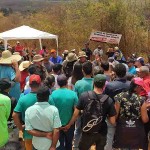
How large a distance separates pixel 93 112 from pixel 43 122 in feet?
2.50

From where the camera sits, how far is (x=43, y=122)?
473cm

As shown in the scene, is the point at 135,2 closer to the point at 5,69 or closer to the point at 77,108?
the point at 5,69

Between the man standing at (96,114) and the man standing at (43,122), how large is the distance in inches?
20.8

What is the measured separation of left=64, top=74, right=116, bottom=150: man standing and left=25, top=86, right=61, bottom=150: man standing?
528mm

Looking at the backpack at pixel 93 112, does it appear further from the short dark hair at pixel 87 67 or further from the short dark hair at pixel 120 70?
the short dark hair at pixel 87 67

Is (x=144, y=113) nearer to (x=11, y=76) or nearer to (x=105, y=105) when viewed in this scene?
(x=105, y=105)

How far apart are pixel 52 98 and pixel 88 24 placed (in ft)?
53.0

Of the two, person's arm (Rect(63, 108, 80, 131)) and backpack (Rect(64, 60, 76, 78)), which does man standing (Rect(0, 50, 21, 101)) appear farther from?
person's arm (Rect(63, 108, 80, 131))

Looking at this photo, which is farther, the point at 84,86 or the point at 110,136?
the point at 84,86

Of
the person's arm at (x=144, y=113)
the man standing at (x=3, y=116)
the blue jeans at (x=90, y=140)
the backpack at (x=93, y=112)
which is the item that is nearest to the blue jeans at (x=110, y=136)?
the blue jeans at (x=90, y=140)

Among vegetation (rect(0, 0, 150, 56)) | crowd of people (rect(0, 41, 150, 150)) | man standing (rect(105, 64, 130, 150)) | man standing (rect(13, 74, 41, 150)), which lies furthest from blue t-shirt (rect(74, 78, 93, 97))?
vegetation (rect(0, 0, 150, 56))

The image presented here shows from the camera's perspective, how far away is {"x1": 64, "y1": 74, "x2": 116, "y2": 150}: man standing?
507 centimetres

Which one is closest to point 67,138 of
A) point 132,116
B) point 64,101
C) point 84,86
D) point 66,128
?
point 66,128

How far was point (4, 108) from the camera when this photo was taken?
15.7ft
